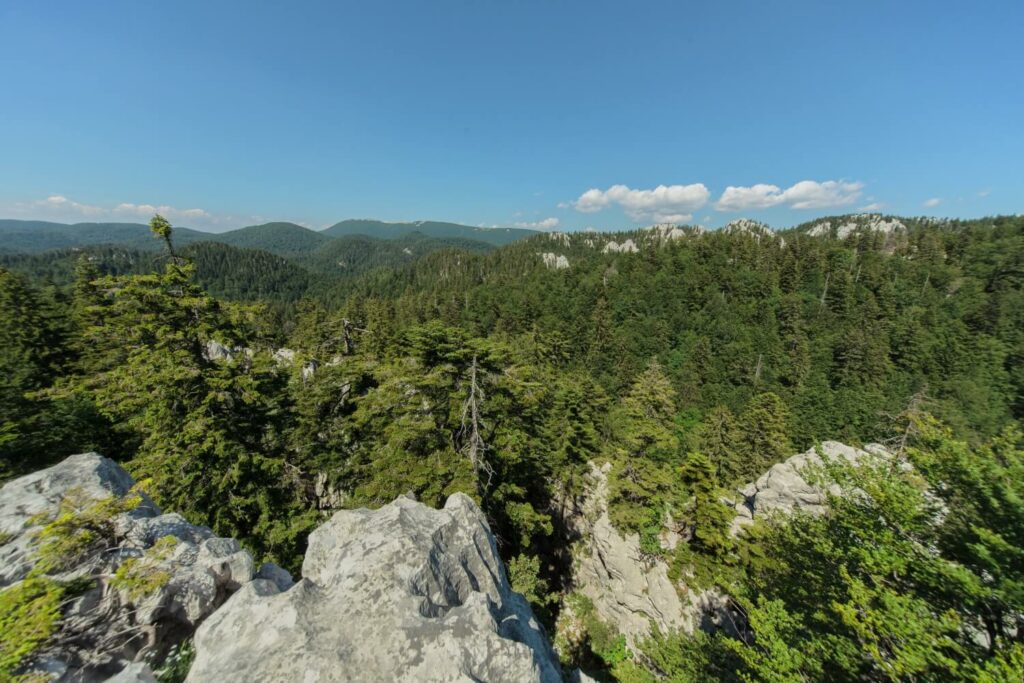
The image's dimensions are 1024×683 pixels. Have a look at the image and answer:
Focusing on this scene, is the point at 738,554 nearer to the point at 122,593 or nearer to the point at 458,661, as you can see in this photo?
the point at 458,661

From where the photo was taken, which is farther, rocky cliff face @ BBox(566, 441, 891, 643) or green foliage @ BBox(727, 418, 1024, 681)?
rocky cliff face @ BBox(566, 441, 891, 643)

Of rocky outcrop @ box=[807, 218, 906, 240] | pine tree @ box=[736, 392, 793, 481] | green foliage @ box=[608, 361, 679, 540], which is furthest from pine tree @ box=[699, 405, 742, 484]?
rocky outcrop @ box=[807, 218, 906, 240]

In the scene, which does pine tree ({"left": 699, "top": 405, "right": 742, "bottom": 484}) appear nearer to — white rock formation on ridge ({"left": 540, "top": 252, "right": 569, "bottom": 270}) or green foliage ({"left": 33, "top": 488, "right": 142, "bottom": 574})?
green foliage ({"left": 33, "top": 488, "right": 142, "bottom": 574})

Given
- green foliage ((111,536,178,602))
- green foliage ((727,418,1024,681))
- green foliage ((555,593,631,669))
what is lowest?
green foliage ((555,593,631,669))

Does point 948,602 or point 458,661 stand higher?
point 458,661

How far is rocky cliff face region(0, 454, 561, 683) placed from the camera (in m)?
5.03

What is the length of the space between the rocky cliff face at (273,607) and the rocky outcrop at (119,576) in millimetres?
→ 17

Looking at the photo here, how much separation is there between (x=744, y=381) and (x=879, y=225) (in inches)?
6370

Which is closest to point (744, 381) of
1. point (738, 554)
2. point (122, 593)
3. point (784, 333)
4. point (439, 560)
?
point (784, 333)

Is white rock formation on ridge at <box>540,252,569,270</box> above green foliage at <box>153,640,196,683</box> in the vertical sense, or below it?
above

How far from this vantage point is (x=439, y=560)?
729cm

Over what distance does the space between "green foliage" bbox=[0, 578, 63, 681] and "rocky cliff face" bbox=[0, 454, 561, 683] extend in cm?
65

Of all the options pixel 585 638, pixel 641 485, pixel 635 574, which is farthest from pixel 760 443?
pixel 585 638

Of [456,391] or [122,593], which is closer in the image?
[122,593]
